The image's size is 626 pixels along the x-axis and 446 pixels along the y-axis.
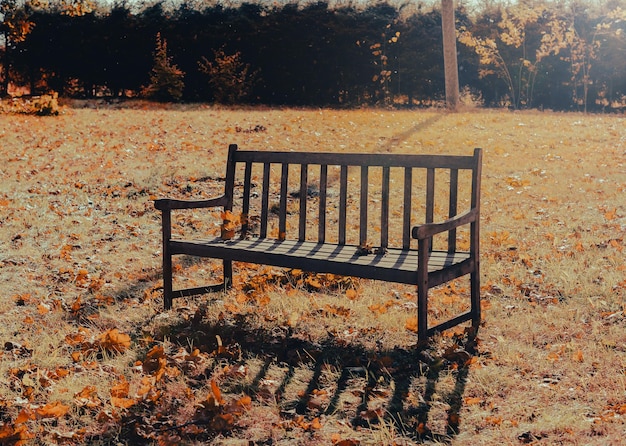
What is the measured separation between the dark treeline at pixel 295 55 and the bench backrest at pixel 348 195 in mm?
10543

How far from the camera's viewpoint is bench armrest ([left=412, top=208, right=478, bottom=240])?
399 centimetres

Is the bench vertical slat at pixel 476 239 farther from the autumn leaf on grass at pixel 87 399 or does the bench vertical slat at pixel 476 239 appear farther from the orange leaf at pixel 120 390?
the autumn leaf on grass at pixel 87 399

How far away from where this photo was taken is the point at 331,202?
27.4 ft

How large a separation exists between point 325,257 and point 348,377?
0.82 m

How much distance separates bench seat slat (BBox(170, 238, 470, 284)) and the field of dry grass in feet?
1.26

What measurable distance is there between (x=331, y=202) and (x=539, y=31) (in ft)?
44.8

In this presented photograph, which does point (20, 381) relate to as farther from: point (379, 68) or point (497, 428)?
point (379, 68)

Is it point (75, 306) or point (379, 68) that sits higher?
point (379, 68)

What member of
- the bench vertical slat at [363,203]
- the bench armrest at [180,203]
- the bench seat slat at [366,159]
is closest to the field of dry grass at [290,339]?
the bench vertical slat at [363,203]

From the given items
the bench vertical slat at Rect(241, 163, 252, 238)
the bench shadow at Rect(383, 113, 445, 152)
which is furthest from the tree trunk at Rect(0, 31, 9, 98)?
the bench vertical slat at Rect(241, 163, 252, 238)

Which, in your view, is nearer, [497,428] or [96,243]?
[497,428]

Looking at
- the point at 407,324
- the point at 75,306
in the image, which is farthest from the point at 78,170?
the point at 407,324

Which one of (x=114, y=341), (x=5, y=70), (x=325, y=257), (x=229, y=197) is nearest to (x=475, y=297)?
(x=325, y=257)

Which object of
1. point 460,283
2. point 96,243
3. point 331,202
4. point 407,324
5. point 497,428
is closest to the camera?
point 497,428
